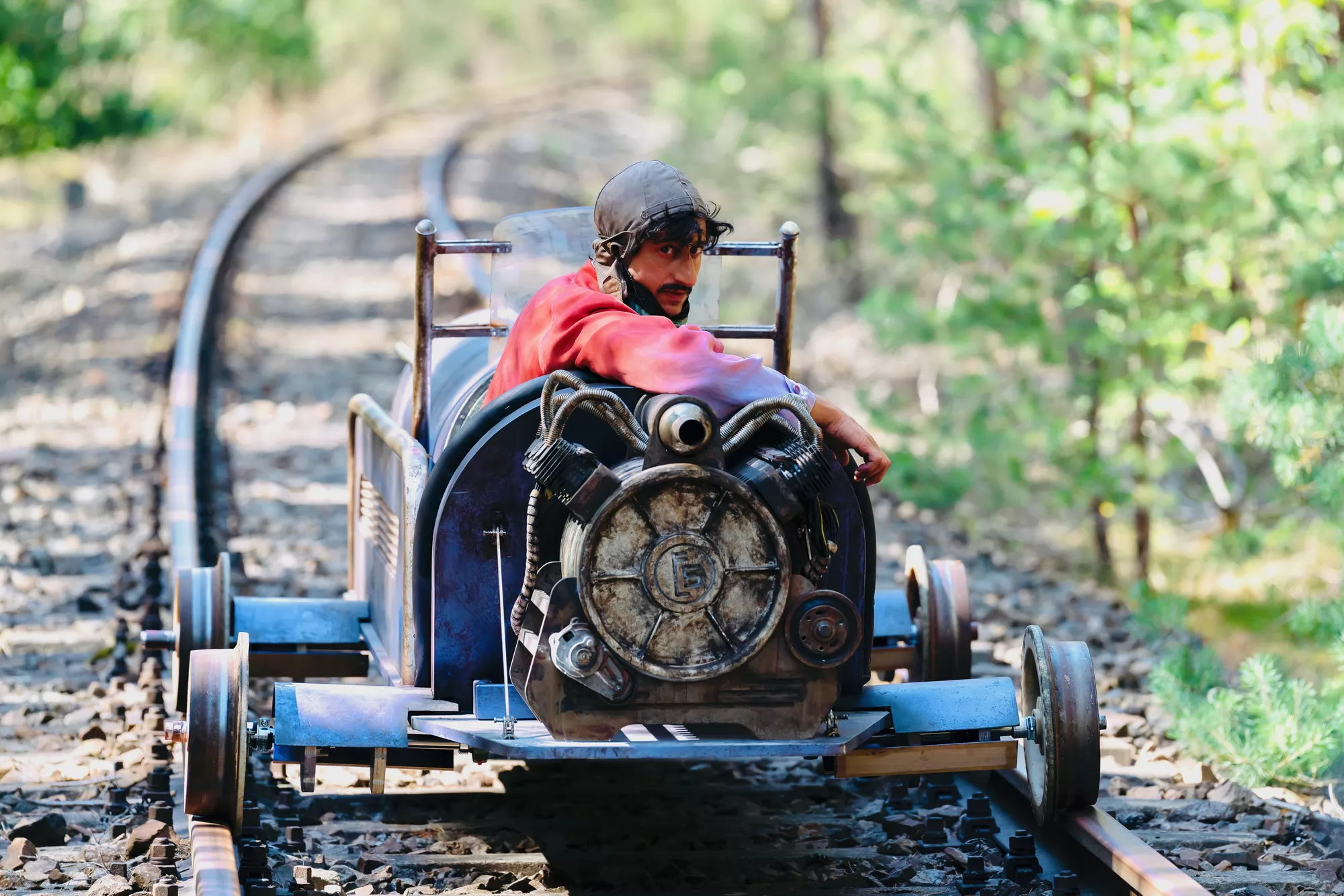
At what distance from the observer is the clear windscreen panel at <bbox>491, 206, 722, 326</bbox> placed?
5.41 meters

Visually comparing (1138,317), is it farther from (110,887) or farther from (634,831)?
(110,887)

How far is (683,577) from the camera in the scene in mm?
3992

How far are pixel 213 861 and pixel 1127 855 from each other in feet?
7.62

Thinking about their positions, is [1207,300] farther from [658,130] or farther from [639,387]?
[658,130]

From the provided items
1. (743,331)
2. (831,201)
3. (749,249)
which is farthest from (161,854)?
(831,201)

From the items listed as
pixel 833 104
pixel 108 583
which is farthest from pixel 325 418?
pixel 833 104

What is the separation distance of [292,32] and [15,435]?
23.1m

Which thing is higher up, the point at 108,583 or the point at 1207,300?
the point at 1207,300

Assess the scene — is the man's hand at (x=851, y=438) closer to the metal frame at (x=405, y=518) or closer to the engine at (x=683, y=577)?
the engine at (x=683, y=577)

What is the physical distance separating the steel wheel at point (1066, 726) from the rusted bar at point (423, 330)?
208 centimetres

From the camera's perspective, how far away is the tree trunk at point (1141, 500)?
990 centimetres

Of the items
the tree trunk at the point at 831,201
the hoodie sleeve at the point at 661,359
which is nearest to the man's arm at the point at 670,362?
the hoodie sleeve at the point at 661,359

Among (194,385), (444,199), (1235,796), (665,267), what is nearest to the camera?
(665,267)

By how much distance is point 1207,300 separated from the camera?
31.1 feet
